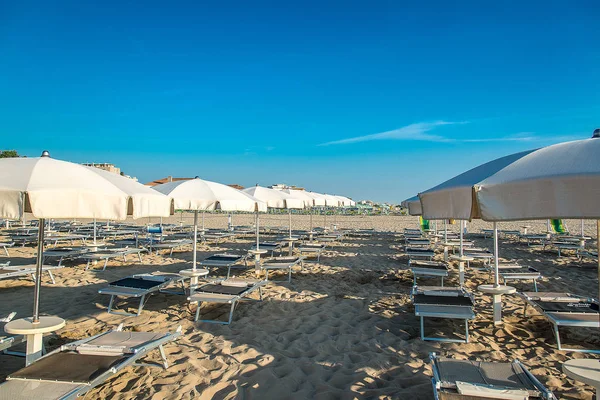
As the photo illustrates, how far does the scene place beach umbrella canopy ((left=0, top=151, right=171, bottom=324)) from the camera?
2.59 meters

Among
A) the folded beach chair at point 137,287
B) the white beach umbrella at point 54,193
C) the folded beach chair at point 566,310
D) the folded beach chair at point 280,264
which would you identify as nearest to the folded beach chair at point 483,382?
the folded beach chair at point 566,310

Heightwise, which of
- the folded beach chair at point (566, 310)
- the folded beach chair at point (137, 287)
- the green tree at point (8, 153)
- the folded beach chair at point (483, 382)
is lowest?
the folded beach chair at point (483, 382)

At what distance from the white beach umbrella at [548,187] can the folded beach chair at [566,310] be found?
2282mm

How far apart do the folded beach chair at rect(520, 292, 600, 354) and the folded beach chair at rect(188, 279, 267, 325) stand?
368 centimetres

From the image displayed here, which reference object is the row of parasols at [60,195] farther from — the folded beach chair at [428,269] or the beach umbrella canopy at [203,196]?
the folded beach chair at [428,269]

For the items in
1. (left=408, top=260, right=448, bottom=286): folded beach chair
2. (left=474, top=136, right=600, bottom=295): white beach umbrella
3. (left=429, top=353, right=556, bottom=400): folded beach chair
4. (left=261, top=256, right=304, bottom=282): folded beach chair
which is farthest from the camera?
(left=261, top=256, right=304, bottom=282): folded beach chair

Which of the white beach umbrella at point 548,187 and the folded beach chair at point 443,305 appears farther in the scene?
the folded beach chair at point 443,305

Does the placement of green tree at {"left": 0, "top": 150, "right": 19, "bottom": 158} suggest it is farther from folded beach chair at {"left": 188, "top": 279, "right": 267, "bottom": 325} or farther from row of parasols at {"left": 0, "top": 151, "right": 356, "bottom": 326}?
row of parasols at {"left": 0, "top": 151, "right": 356, "bottom": 326}

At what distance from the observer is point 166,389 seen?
302 centimetres

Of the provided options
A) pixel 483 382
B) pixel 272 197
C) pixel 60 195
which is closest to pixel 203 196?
pixel 60 195

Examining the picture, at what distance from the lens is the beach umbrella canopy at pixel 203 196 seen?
216 inches

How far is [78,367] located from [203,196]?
10.7 feet

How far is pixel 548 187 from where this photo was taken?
208cm

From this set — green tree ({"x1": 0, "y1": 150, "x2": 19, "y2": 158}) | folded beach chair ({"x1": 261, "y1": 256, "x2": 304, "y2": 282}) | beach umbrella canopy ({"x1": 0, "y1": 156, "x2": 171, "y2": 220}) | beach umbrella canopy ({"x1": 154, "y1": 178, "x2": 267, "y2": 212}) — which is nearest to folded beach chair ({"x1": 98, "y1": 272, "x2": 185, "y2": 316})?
beach umbrella canopy ({"x1": 154, "y1": 178, "x2": 267, "y2": 212})
